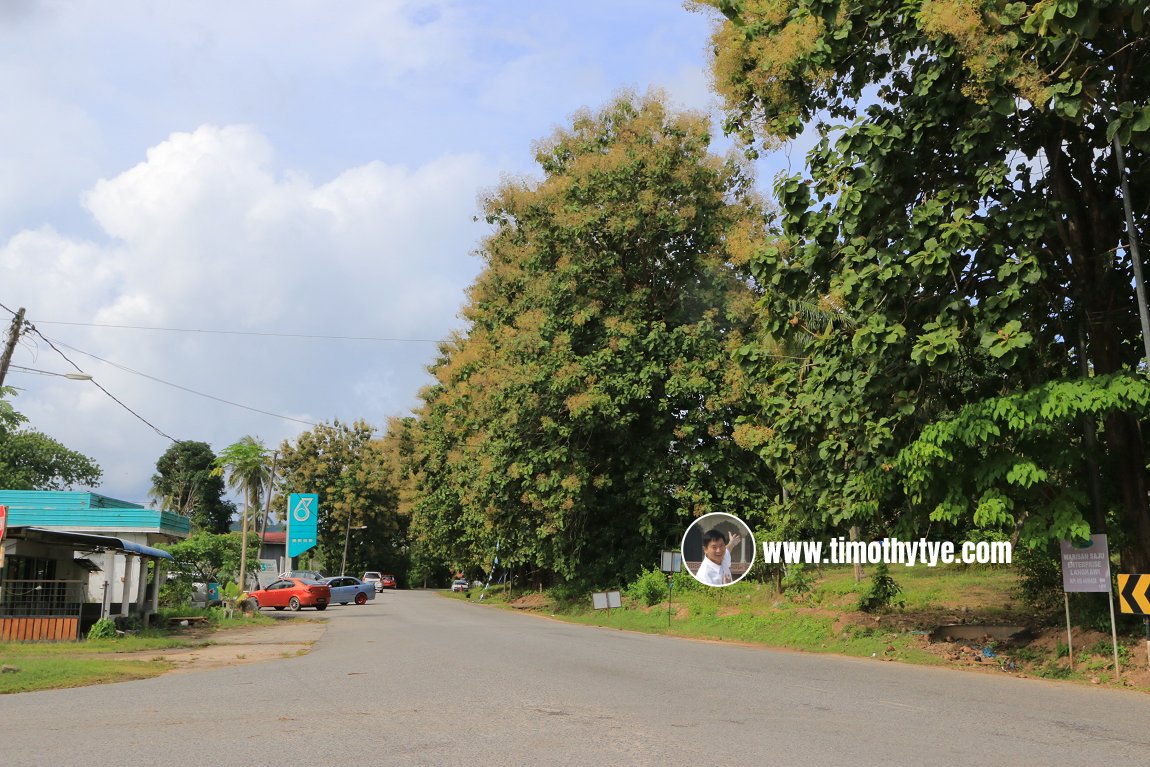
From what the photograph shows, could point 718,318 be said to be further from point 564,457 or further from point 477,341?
point 477,341

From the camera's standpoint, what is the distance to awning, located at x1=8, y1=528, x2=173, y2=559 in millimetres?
19172

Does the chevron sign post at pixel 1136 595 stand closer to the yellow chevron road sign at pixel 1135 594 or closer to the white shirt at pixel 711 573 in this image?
the yellow chevron road sign at pixel 1135 594

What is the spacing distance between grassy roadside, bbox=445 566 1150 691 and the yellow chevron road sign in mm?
917

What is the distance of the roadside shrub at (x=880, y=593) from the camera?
1994 centimetres

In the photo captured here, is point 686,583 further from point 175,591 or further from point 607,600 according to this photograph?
point 175,591

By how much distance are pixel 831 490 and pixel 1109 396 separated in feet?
16.3

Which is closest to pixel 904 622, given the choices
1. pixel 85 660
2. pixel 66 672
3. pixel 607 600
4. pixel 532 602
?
pixel 607 600

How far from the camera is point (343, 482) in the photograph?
78750 mm

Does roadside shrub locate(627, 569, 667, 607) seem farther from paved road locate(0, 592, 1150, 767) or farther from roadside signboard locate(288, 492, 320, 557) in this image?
roadside signboard locate(288, 492, 320, 557)

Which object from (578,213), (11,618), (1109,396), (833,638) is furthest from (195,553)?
(1109,396)

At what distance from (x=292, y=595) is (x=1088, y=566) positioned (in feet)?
105

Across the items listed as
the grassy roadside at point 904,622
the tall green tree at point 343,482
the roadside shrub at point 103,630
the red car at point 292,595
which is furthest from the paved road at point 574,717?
the tall green tree at point 343,482

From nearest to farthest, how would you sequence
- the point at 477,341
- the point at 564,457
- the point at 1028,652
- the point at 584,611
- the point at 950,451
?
1. the point at 950,451
2. the point at 1028,652
3. the point at 564,457
4. the point at 584,611
5. the point at 477,341

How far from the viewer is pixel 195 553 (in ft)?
100
